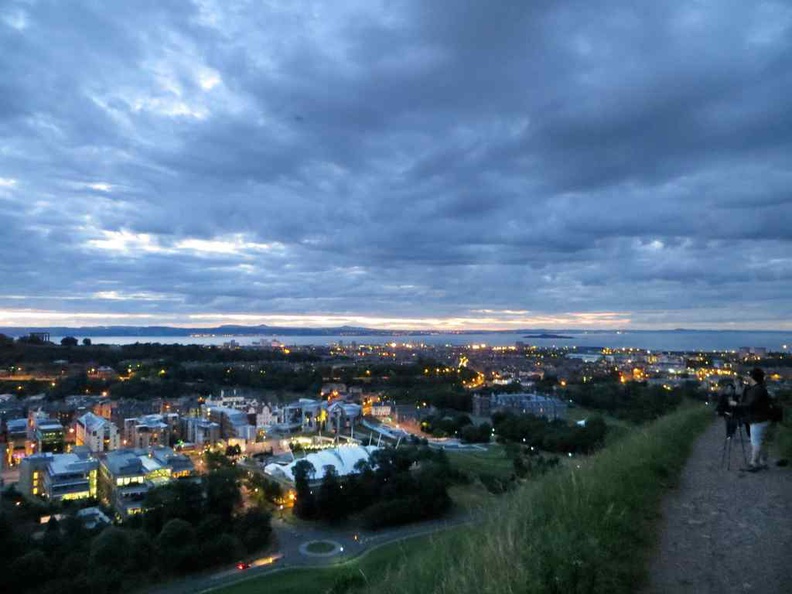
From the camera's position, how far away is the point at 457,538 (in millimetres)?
3385

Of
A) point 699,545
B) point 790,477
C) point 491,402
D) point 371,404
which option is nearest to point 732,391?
point 790,477

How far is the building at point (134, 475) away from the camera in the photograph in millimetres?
13658

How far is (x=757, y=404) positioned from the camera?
15.8ft

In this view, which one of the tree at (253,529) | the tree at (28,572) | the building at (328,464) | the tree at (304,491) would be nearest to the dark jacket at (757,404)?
the tree at (253,529)

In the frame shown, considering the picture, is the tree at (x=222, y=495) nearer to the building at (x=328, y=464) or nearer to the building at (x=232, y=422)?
the building at (x=328, y=464)

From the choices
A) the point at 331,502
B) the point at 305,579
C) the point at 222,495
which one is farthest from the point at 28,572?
the point at 331,502

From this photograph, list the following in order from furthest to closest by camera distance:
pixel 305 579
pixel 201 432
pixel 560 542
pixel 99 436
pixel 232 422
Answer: pixel 232 422, pixel 201 432, pixel 99 436, pixel 305 579, pixel 560 542

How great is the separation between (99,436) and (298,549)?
1290 cm

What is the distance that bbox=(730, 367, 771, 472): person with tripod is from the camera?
15.6 ft

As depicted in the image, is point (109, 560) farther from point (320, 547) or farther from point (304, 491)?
point (304, 491)

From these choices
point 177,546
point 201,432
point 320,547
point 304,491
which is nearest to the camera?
point 177,546

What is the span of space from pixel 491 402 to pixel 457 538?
27398 mm

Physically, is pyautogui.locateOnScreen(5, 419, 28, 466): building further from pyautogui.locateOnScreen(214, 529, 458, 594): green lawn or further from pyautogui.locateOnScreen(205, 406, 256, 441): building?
pyautogui.locateOnScreen(214, 529, 458, 594): green lawn

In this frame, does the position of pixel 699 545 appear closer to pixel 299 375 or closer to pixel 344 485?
pixel 344 485
